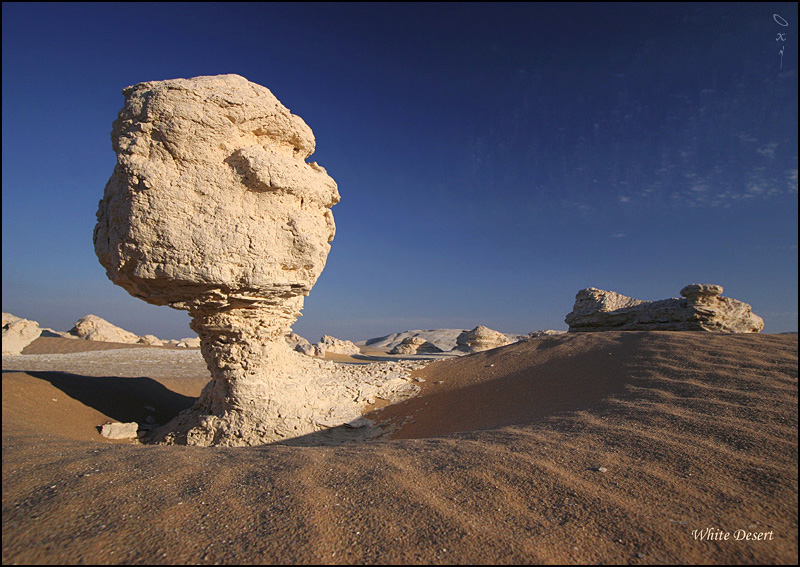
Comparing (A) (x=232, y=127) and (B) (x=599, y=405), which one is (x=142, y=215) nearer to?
(A) (x=232, y=127)

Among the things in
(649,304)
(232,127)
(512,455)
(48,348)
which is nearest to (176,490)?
(512,455)

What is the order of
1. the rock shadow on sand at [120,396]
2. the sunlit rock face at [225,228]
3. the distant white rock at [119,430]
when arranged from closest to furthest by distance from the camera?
the sunlit rock face at [225,228] → the distant white rock at [119,430] → the rock shadow on sand at [120,396]

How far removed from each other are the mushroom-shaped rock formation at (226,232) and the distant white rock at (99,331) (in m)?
17.2

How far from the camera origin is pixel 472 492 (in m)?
2.34

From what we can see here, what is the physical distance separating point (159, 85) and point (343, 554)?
18.7 ft

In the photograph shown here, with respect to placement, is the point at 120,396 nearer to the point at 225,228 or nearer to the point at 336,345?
the point at 225,228

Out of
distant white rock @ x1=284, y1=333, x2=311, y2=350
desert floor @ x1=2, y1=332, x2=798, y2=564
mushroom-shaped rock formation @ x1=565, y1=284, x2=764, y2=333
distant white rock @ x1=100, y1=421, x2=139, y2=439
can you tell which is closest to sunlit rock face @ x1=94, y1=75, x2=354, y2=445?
distant white rock @ x1=100, y1=421, x2=139, y2=439

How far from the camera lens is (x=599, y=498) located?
2193 millimetres

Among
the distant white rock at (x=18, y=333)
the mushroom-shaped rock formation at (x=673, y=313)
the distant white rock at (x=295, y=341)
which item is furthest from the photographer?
the distant white rock at (x=295, y=341)

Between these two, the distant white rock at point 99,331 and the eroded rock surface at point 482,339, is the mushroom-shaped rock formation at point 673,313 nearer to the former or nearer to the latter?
the eroded rock surface at point 482,339

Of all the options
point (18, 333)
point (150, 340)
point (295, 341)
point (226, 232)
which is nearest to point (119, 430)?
point (226, 232)

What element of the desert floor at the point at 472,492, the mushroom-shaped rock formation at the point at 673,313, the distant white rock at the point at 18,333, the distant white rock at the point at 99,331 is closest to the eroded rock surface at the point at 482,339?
the mushroom-shaped rock formation at the point at 673,313

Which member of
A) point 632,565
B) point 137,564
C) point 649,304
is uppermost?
point 649,304

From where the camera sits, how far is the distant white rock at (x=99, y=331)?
18703 mm
